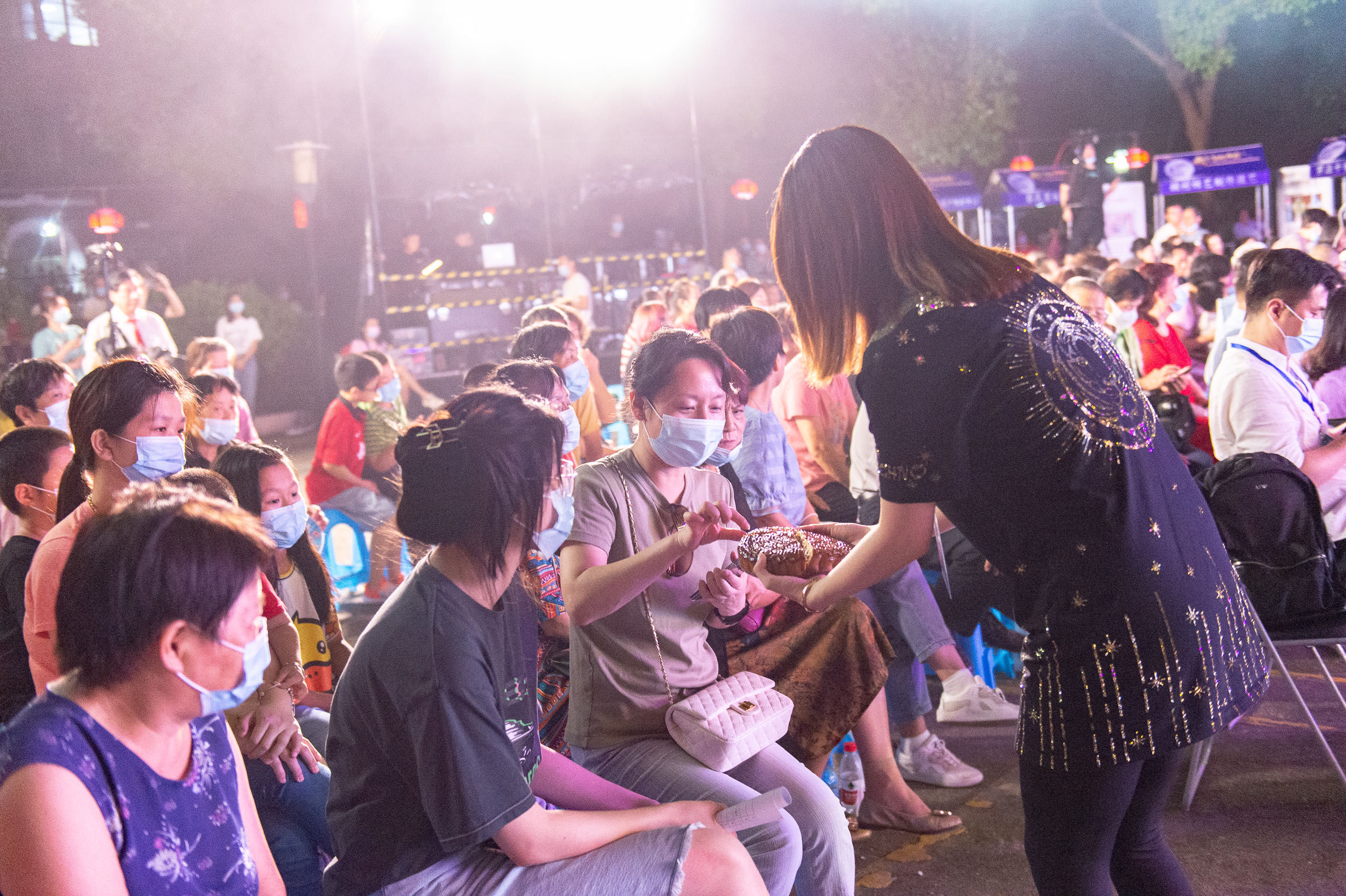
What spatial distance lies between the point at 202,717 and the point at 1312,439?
3.72m

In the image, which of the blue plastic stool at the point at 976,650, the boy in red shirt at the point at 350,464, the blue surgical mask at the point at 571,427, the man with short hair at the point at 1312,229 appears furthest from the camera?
the man with short hair at the point at 1312,229

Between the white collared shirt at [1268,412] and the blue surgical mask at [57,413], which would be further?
the blue surgical mask at [57,413]

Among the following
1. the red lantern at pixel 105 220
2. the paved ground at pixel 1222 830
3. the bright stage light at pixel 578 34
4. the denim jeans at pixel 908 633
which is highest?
the bright stage light at pixel 578 34

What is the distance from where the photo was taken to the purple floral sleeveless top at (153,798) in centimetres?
151

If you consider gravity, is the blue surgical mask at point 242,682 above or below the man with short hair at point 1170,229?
below

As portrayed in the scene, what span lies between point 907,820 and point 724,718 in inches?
53.6

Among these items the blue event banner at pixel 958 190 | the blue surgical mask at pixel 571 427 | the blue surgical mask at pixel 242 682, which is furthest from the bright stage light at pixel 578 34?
the blue surgical mask at pixel 242 682

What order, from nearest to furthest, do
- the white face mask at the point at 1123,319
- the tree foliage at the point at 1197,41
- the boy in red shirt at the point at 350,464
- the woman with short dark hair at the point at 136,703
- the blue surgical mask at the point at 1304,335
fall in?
A: the woman with short dark hair at the point at 136,703 < the blue surgical mask at the point at 1304,335 < the boy in red shirt at the point at 350,464 < the white face mask at the point at 1123,319 < the tree foliage at the point at 1197,41

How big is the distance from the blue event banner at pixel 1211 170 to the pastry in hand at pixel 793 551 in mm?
20799

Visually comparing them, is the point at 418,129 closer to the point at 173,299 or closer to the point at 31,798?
the point at 173,299

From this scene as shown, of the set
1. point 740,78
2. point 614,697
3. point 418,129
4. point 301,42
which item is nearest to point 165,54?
point 301,42

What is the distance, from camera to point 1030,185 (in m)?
21.1

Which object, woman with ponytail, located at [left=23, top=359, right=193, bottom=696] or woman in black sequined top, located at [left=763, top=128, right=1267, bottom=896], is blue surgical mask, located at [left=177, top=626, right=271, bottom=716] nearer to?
woman in black sequined top, located at [left=763, top=128, right=1267, bottom=896]

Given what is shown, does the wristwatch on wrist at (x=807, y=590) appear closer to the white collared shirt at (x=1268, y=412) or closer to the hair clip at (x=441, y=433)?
the hair clip at (x=441, y=433)
